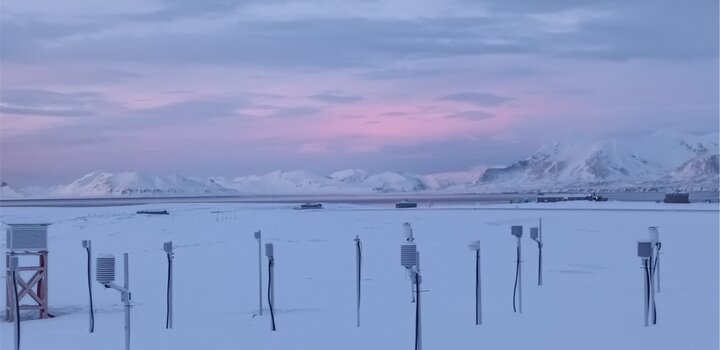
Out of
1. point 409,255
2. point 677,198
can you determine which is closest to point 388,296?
point 409,255

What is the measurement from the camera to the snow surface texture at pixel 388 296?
11.9 metres

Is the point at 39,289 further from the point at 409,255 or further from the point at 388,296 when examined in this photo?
the point at 409,255

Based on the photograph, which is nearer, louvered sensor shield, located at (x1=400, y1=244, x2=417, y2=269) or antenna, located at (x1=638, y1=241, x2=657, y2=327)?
louvered sensor shield, located at (x1=400, y1=244, x2=417, y2=269)

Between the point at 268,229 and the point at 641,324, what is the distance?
73.1 ft

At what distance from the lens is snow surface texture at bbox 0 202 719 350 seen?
11922 millimetres

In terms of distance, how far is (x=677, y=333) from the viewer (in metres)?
12.1

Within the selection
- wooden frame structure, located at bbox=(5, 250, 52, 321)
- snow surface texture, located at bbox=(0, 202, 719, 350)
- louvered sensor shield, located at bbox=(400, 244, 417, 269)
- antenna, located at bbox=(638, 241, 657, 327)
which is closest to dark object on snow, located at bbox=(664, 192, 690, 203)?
snow surface texture, located at bbox=(0, 202, 719, 350)

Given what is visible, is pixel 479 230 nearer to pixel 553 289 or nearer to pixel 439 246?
pixel 439 246

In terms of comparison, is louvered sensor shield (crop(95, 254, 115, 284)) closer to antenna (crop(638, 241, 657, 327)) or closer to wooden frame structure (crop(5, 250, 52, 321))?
wooden frame structure (crop(5, 250, 52, 321))

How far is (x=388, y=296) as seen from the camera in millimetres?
15633

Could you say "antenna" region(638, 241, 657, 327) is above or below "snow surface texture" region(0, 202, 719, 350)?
above

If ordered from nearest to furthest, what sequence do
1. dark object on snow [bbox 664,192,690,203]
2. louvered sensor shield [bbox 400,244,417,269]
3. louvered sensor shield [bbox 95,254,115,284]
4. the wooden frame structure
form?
louvered sensor shield [bbox 95,254,115,284] < louvered sensor shield [bbox 400,244,417,269] < the wooden frame structure < dark object on snow [bbox 664,192,690,203]

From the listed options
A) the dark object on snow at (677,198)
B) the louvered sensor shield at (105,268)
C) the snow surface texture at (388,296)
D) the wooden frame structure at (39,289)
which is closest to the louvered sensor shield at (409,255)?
the snow surface texture at (388,296)

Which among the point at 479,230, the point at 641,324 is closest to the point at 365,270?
the point at 641,324
